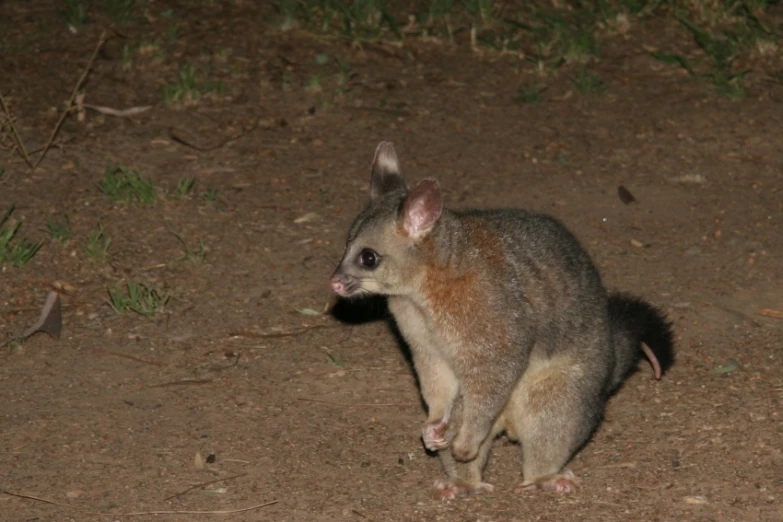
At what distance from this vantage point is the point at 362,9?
1111cm

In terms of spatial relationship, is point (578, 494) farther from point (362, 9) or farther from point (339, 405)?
point (362, 9)

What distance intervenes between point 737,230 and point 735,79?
2.54 m

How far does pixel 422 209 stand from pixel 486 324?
58cm

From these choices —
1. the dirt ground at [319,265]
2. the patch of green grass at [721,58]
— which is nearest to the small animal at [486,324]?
the dirt ground at [319,265]

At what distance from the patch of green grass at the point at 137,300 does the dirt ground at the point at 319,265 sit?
0.20ft

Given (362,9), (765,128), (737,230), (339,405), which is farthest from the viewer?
(362,9)

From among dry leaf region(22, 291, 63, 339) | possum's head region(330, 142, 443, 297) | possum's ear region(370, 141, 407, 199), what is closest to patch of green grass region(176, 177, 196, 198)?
dry leaf region(22, 291, 63, 339)

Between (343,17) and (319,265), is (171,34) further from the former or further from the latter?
(319,265)

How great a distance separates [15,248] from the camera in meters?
7.77

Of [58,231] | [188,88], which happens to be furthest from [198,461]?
[188,88]

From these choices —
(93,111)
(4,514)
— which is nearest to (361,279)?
(4,514)

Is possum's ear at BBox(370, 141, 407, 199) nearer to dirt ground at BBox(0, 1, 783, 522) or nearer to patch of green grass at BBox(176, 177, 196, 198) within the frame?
dirt ground at BBox(0, 1, 783, 522)

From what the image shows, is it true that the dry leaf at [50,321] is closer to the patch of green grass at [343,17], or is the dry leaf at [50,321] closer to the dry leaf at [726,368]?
the dry leaf at [726,368]

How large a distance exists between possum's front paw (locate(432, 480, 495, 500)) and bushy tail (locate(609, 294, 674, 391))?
39.4 inches
